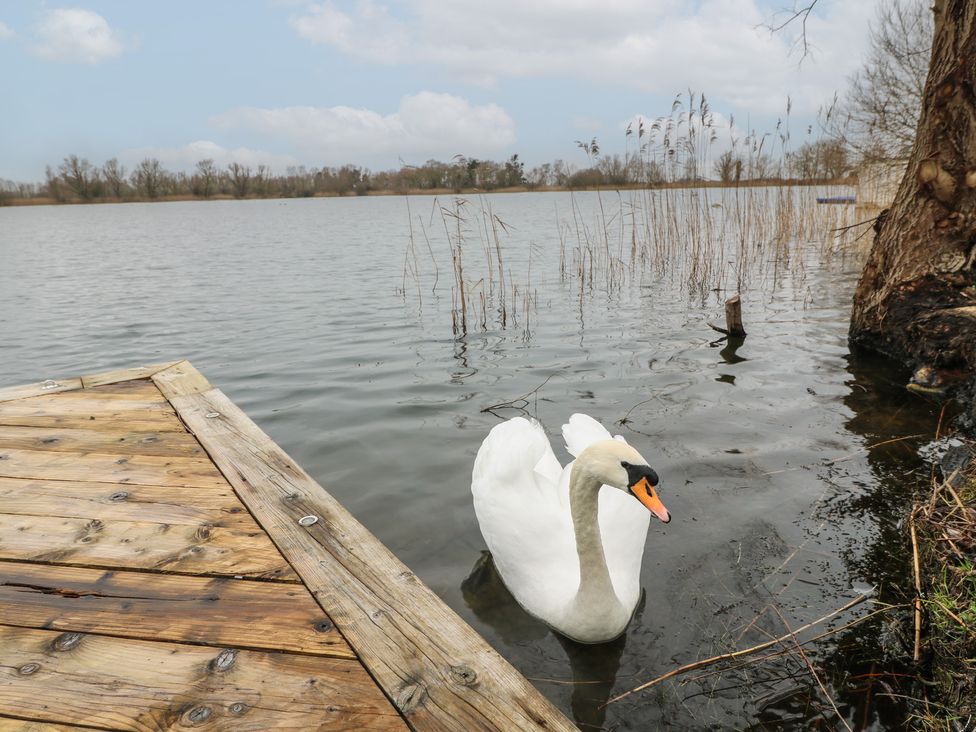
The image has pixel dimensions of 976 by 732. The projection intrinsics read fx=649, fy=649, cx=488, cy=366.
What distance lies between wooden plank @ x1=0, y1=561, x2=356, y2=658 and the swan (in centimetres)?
111

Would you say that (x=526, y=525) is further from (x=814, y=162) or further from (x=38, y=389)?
(x=814, y=162)

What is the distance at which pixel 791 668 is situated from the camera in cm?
267

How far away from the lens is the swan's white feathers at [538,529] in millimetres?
2953

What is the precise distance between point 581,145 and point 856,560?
6.63 meters

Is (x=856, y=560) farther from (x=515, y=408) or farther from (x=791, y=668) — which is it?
(x=515, y=408)

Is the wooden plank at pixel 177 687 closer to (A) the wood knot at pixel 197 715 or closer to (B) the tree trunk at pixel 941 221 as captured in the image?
(A) the wood knot at pixel 197 715

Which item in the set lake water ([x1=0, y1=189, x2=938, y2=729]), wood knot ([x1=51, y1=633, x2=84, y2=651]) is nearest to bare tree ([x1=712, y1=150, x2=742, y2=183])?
lake water ([x1=0, y1=189, x2=938, y2=729])

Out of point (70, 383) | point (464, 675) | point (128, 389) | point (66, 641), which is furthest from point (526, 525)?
point (70, 383)

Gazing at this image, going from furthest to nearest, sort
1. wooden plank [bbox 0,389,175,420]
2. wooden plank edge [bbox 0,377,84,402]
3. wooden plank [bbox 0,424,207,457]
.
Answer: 1. wooden plank edge [bbox 0,377,84,402]
2. wooden plank [bbox 0,389,175,420]
3. wooden plank [bbox 0,424,207,457]

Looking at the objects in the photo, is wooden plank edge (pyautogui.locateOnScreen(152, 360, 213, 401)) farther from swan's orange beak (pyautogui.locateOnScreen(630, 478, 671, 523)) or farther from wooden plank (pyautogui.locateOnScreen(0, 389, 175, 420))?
swan's orange beak (pyautogui.locateOnScreen(630, 478, 671, 523))

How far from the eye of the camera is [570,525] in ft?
10.5

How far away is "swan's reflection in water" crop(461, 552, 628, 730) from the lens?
2.63 meters

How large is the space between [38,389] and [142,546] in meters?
2.69

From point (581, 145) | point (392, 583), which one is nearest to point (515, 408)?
point (392, 583)
